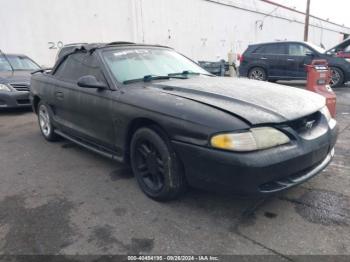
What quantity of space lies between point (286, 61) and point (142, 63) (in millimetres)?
8797

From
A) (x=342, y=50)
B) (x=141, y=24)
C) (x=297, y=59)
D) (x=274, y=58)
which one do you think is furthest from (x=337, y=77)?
(x=141, y=24)

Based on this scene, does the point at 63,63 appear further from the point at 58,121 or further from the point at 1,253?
the point at 1,253

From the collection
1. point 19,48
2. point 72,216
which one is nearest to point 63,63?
point 72,216

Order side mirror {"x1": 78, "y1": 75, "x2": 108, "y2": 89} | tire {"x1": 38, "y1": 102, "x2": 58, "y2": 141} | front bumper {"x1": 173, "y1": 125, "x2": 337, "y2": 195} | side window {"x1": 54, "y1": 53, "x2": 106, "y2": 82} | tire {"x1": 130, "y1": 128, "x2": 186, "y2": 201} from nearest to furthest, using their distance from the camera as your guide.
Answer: front bumper {"x1": 173, "y1": 125, "x2": 337, "y2": 195} < tire {"x1": 130, "y1": 128, "x2": 186, "y2": 201} < side mirror {"x1": 78, "y1": 75, "x2": 108, "y2": 89} < side window {"x1": 54, "y1": 53, "x2": 106, "y2": 82} < tire {"x1": 38, "y1": 102, "x2": 58, "y2": 141}

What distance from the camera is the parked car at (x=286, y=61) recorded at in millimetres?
10680

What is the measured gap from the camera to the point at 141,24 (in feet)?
50.8

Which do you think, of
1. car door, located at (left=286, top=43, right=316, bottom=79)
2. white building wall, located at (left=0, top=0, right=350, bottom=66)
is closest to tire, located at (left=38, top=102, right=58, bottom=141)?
white building wall, located at (left=0, top=0, right=350, bottom=66)

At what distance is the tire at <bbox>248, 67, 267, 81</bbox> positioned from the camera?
12.0 m

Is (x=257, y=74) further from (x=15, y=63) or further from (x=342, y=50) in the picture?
(x=15, y=63)

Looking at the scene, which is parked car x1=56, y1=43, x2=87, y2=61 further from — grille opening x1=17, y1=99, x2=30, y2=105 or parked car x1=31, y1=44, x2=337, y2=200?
grille opening x1=17, y1=99, x2=30, y2=105

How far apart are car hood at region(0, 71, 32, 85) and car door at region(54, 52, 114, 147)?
3.59 m

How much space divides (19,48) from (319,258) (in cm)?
1224

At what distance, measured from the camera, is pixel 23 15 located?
11664 mm

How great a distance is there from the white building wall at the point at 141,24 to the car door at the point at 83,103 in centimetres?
849
